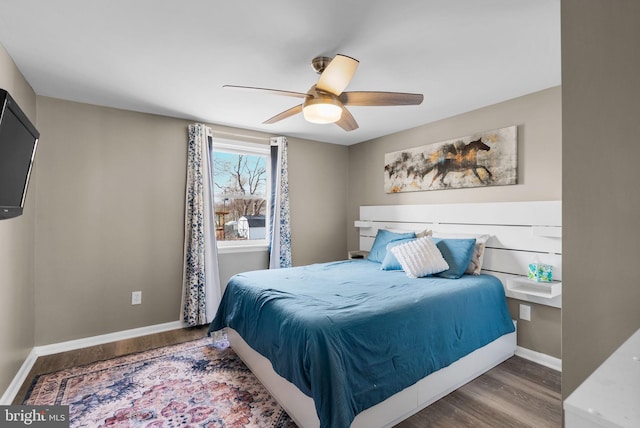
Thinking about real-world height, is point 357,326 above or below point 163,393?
above

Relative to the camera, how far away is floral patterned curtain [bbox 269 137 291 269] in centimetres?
422

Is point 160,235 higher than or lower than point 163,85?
lower

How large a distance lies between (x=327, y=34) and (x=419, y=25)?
0.54 metres

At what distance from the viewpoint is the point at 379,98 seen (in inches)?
88.1

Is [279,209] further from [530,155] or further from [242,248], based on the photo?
[530,155]

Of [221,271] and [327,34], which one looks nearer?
[327,34]

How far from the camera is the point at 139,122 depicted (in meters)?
3.43

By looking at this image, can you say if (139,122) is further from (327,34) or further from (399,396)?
(399,396)

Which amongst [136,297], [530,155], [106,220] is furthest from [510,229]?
[106,220]

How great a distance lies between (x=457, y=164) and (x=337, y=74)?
2.07m

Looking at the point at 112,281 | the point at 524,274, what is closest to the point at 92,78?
the point at 112,281

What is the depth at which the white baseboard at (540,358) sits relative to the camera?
2.69 meters

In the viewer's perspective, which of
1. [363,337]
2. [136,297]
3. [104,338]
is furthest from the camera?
[136,297]

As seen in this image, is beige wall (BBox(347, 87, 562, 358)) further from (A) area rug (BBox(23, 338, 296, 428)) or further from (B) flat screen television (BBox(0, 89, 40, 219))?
(B) flat screen television (BBox(0, 89, 40, 219))
